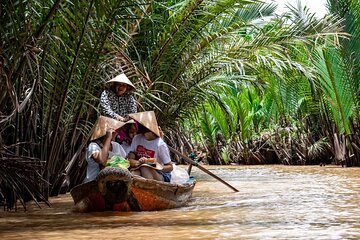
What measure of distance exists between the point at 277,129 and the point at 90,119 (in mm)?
9830

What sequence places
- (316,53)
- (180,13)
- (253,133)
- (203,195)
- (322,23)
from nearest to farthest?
(203,195) → (180,13) → (322,23) → (316,53) → (253,133)

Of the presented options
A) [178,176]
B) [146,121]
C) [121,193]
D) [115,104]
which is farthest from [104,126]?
[178,176]

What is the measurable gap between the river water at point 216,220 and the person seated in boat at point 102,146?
1.51 feet

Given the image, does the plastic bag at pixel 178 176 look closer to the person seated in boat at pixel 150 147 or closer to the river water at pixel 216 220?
the river water at pixel 216 220

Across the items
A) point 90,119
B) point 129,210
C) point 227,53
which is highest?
point 227,53

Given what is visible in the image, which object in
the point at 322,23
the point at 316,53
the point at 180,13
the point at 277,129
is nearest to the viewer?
the point at 180,13

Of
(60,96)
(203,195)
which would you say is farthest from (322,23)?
(60,96)

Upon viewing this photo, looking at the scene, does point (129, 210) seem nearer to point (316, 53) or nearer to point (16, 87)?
point (16, 87)

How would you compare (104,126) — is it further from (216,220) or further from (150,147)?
(216,220)

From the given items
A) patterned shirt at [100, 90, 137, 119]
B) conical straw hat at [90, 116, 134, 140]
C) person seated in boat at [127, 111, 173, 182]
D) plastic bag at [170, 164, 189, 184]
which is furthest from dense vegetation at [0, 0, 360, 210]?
plastic bag at [170, 164, 189, 184]

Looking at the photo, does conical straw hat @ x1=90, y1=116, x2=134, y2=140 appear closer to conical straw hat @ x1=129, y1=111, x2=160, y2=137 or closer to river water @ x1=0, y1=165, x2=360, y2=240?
conical straw hat @ x1=129, y1=111, x2=160, y2=137

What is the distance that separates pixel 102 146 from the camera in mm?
5926

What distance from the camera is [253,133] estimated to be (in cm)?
1920

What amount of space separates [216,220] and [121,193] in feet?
3.24
